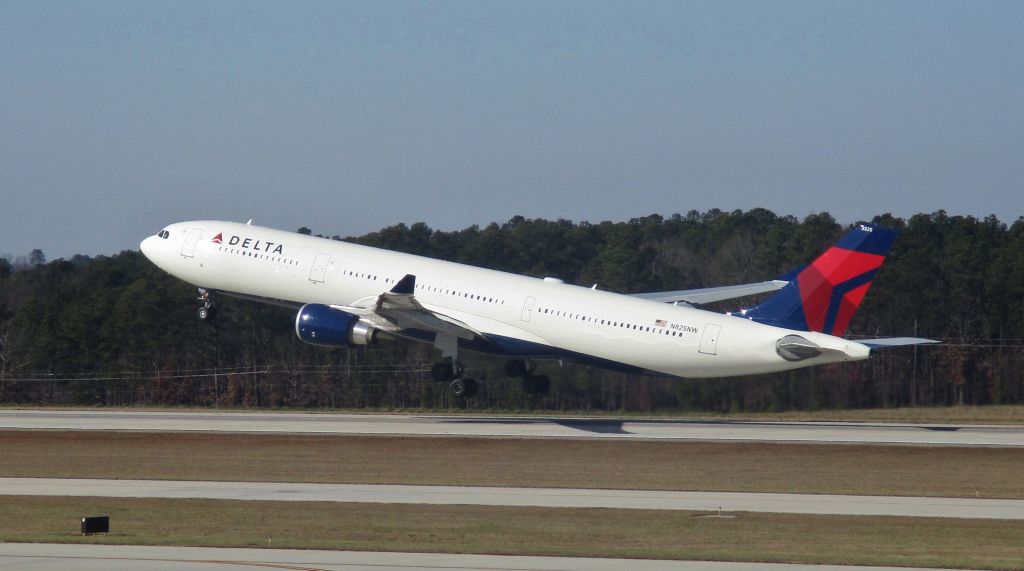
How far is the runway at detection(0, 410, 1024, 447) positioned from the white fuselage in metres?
2.74

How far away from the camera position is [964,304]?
268 ft

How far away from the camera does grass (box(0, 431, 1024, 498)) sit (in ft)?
123

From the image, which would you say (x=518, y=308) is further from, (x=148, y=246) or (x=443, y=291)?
(x=148, y=246)

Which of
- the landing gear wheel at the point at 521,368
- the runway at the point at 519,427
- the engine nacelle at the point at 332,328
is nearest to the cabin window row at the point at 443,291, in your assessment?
the landing gear wheel at the point at 521,368

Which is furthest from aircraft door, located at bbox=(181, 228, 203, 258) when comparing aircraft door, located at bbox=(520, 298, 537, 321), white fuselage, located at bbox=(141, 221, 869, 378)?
aircraft door, located at bbox=(520, 298, 537, 321)

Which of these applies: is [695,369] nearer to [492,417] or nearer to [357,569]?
[492,417]

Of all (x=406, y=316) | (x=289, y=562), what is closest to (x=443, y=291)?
(x=406, y=316)

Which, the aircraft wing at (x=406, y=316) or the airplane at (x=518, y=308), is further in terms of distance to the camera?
the aircraft wing at (x=406, y=316)

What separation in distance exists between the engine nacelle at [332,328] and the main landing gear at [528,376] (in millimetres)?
6788

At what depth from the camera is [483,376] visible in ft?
217

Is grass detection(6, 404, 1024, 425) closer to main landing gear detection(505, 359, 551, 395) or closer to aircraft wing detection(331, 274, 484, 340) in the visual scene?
main landing gear detection(505, 359, 551, 395)

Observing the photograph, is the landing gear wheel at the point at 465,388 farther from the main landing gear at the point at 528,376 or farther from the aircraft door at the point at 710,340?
the aircraft door at the point at 710,340

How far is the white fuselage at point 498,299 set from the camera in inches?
1991

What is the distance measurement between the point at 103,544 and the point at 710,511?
13.7 meters
